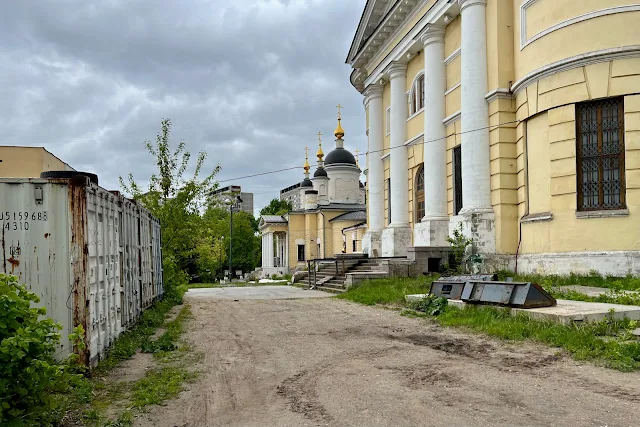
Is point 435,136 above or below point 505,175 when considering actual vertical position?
above

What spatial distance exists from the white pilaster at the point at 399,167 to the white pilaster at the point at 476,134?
718 centimetres

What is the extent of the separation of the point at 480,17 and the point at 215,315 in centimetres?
1282

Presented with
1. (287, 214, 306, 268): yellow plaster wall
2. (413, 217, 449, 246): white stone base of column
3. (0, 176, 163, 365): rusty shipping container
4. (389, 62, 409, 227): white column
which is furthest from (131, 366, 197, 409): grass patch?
(287, 214, 306, 268): yellow plaster wall

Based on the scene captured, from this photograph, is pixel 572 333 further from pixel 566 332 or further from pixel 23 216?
pixel 23 216

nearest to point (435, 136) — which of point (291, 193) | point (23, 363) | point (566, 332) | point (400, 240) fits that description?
point (400, 240)

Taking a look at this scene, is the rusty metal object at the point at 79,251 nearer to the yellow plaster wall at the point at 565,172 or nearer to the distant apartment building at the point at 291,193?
the yellow plaster wall at the point at 565,172

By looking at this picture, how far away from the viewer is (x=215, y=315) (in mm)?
15281

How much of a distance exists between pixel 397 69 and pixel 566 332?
19.8 meters

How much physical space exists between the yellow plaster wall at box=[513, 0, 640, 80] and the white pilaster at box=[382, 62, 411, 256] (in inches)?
375

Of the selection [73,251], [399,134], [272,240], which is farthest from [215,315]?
[272,240]

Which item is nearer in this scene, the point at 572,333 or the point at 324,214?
the point at 572,333

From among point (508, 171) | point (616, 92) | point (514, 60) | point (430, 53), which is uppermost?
point (430, 53)

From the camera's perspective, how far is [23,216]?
279 inches

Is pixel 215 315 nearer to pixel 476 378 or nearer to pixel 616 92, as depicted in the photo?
pixel 476 378
